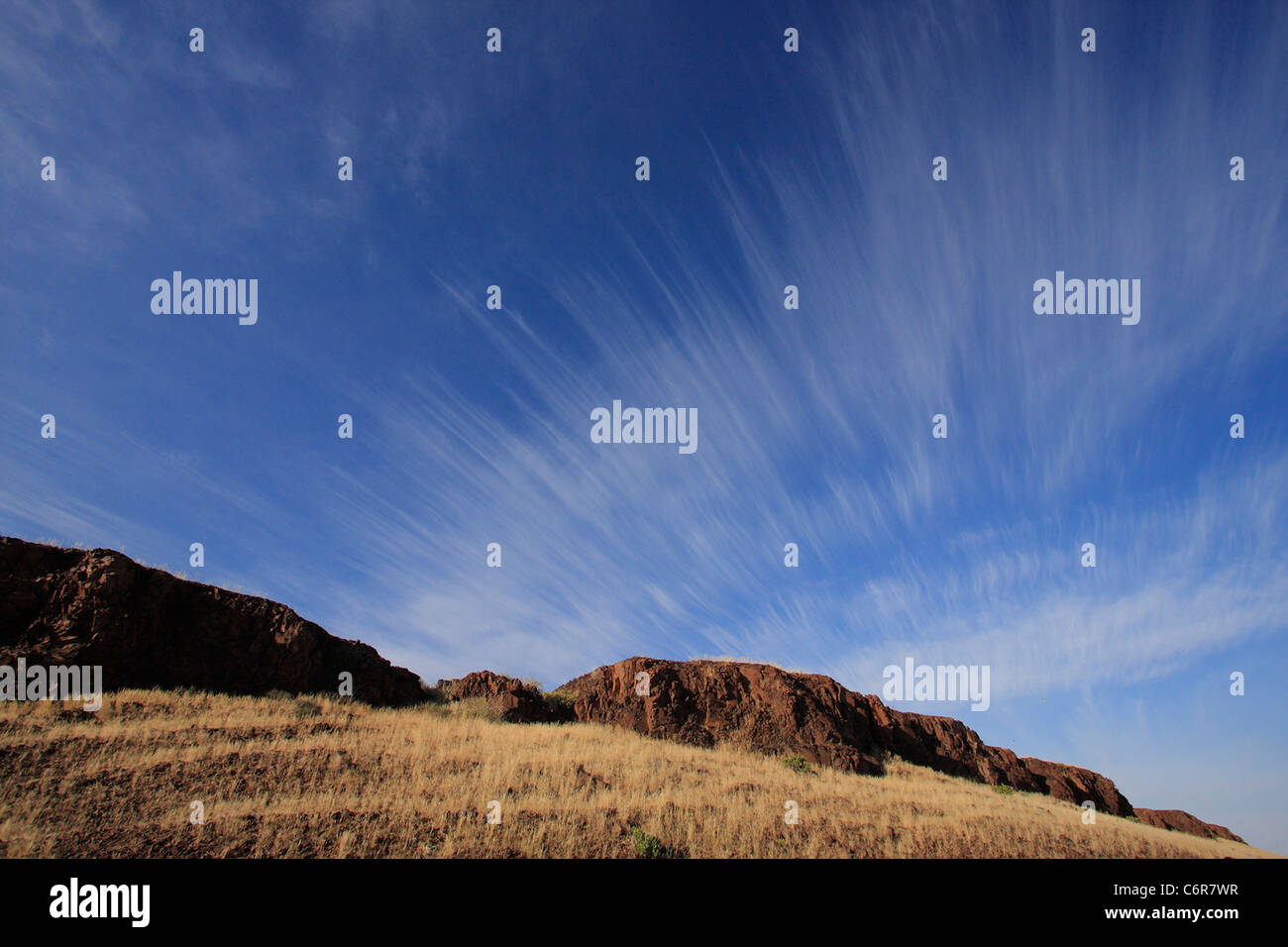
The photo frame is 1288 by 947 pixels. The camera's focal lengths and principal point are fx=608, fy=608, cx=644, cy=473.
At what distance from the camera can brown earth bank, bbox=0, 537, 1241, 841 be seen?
18672 mm

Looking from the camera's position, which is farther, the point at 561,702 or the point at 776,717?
the point at 561,702

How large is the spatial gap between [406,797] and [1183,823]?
48270 mm

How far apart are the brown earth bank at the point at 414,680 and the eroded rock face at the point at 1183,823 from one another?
0.41ft

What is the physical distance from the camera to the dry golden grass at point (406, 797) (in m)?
10.6

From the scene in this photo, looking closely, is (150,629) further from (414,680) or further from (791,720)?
(791,720)

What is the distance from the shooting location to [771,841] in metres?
12.9

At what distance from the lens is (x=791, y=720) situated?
27125mm

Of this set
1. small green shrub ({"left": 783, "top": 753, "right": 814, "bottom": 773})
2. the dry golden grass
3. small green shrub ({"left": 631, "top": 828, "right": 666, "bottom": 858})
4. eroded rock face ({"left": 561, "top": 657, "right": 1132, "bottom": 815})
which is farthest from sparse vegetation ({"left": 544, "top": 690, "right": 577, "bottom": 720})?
small green shrub ({"left": 631, "top": 828, "right": 666, "bottom": 858})

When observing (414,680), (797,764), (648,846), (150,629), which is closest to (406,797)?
(648,846)

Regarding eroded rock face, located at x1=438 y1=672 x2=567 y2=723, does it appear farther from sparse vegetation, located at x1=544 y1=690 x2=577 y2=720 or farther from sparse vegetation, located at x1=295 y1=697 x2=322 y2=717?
sparse vegetation, located at x1=295 y1=697 x2=322 y2=717
